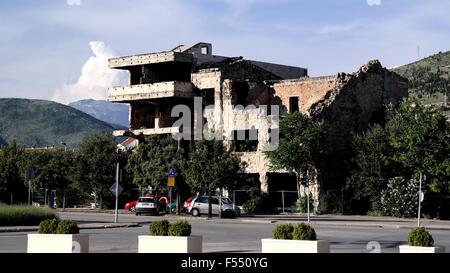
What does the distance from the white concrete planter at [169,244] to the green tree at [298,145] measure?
37.3m

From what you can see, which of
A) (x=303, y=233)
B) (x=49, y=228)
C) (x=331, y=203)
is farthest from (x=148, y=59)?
(x=303, y=233)

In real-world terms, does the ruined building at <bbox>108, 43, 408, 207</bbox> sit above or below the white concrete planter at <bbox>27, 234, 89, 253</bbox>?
above

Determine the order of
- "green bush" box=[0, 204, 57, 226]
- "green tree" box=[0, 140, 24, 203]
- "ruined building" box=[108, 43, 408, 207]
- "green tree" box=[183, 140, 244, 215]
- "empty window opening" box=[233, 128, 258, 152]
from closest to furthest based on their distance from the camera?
"green bush" box=[0, 204, 57, 226]
"green tree" box=[183, 140, 244, 215]
"green tree" box=[0, 140, 24, 203]
"ruined building" box=[108, 43, 408, 207]
"empty window opening" box=[233, 128, 258, 152]

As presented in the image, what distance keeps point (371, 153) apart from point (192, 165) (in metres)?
13.1

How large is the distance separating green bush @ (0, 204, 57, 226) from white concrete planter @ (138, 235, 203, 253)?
20578mm

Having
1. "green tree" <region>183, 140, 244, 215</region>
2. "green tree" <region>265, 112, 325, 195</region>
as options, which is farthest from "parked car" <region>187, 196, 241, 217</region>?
"green tree" <region>265, 112, 325, 195</region>

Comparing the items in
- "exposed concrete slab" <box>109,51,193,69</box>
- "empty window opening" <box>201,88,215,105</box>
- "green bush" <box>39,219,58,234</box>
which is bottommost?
"green bush" <box>39,219,58,234</box>

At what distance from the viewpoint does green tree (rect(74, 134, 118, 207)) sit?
6281cm

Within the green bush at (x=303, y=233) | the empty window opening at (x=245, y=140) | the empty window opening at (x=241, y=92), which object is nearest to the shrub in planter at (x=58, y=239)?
the green bush at (x=303, y=233)

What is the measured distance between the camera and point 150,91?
7006 centimetres

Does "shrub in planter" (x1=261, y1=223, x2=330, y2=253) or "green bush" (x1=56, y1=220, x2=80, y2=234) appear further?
"green bush" (x1=56, y1=220, x2=80, y2=234)

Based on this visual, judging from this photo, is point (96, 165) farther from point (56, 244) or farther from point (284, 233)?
point (284, 233)

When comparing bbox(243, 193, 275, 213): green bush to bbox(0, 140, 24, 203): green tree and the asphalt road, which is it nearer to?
bbox(0, 140, 24, 203): green tree

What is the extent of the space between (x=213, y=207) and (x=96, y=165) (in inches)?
552
